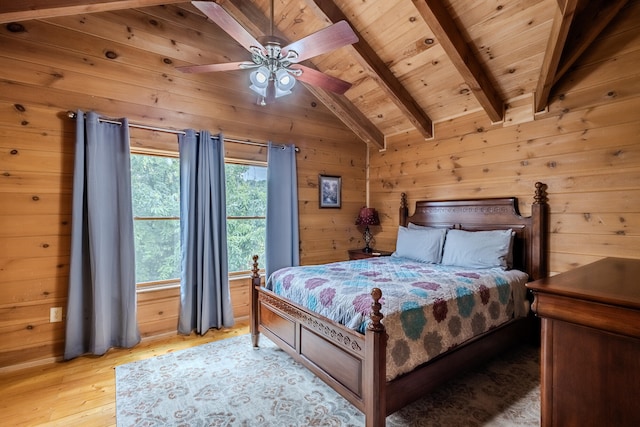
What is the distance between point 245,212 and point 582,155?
11.3ft

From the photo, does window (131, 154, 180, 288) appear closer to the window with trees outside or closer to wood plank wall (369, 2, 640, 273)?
the window with trees outside

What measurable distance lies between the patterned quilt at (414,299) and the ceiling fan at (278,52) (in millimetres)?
1549

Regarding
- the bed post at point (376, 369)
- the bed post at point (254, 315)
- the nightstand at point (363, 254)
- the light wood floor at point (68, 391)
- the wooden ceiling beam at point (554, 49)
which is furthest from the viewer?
the nightstand at point (363, 254)

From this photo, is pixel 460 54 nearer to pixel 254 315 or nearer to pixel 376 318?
pixel 376 318

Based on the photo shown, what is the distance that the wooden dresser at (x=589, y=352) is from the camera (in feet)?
3.43

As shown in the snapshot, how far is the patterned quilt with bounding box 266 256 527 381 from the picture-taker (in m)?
1.78

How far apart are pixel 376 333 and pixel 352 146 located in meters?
3.46

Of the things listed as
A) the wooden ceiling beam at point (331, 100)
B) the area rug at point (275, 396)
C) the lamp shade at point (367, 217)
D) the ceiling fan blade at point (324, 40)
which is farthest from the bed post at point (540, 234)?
the ceiling fan blade at point (324, 40)

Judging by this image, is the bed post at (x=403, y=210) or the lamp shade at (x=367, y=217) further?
the lamp shade at (x=367, y=217)

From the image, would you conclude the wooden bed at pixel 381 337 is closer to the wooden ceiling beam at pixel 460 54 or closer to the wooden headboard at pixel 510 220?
the wooden headboard at pixel 510 220

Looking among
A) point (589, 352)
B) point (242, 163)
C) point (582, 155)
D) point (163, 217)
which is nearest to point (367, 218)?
point (242, 163)

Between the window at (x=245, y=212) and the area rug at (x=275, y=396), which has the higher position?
the window at (x=245, y=212)

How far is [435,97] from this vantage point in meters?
3.59

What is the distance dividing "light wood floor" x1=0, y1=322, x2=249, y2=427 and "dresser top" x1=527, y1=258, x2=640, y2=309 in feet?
8.11
